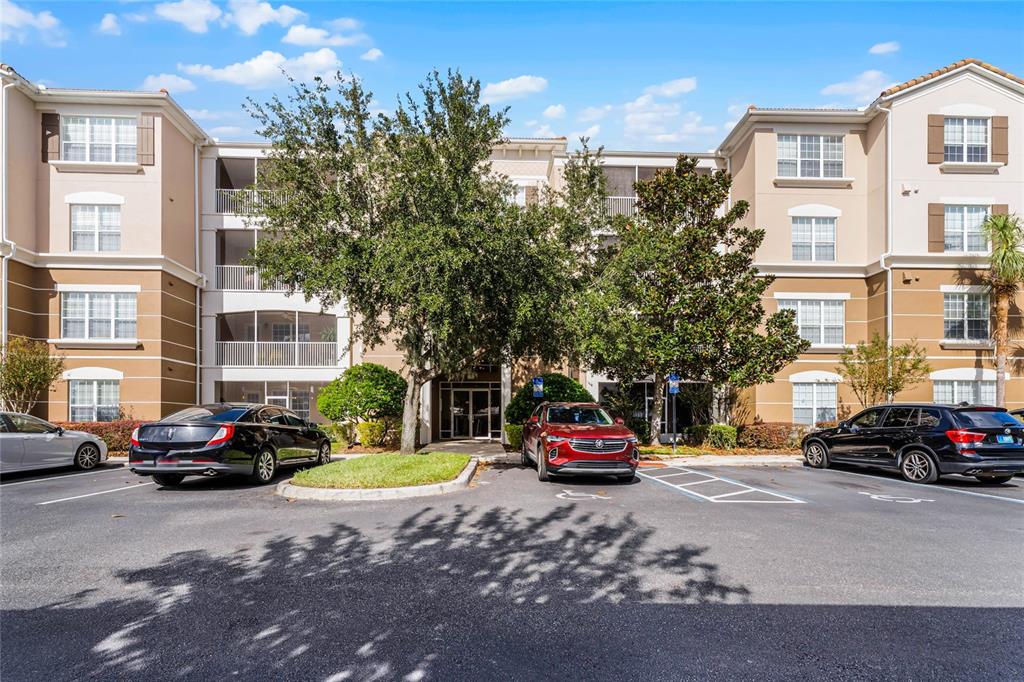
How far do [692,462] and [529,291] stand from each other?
6.97m

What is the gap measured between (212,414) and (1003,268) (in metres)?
24.3

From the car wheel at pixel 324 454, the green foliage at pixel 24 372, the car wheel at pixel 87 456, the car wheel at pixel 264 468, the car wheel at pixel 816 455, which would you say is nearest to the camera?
the car wheel at pixel 264 468

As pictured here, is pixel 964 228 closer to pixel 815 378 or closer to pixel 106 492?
pixel 815 378

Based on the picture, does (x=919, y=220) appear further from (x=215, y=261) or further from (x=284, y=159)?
(x=215, y=261)

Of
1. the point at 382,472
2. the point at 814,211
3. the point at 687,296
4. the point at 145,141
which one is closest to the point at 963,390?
the point at 814,211

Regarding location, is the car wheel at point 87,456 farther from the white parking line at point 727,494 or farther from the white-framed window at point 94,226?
the white parking line at point 727,494

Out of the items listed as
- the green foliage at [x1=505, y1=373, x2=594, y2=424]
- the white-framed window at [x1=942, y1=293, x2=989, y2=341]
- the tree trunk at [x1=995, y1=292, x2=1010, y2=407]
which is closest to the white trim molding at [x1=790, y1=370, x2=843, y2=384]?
the white-framed window at [x1=942, y1=293, x2=989, y2=341]

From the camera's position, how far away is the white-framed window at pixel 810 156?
23203mm

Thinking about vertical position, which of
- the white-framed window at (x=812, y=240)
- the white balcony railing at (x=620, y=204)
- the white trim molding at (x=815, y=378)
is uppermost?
the white balcony railing at (x=620, y=204)

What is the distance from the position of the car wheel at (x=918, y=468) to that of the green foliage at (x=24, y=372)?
2382 centimetres

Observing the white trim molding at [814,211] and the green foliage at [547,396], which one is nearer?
the green foliage at [547,396]

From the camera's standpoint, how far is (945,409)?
12320mm

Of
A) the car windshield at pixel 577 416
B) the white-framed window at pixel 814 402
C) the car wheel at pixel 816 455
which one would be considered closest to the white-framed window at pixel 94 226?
the car windshield at pixel 577 416

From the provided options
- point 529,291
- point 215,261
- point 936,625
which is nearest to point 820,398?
point 529,291
